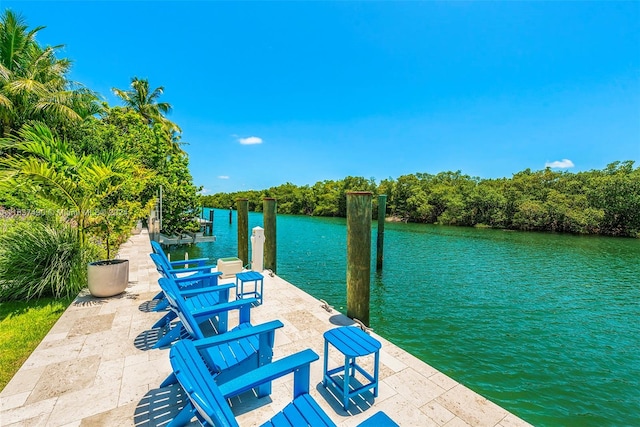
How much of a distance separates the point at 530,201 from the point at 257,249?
4198cm

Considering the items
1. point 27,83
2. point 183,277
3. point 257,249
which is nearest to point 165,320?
point 183,277

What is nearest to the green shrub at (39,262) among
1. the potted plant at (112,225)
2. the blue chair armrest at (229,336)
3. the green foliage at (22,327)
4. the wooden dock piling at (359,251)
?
the green foliage at (22,327)

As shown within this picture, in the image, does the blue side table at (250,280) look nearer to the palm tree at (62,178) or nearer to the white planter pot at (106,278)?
the white planter pot at (106,278)

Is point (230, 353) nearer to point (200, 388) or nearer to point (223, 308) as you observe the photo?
point (223, 308)

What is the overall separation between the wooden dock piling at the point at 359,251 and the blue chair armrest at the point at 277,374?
2.62 metres

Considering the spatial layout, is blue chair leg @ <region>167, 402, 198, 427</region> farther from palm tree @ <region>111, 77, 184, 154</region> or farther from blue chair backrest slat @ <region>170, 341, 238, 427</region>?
palm tree @ <region>111, 77, 184, 154</region>

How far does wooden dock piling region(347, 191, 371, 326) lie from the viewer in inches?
181

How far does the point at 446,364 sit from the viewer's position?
5289mm

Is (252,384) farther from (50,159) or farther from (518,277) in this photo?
(518,277)

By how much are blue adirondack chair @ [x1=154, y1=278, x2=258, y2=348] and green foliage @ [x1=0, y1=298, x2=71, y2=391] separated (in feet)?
4.87

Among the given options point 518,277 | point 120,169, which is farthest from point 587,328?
point 120,169

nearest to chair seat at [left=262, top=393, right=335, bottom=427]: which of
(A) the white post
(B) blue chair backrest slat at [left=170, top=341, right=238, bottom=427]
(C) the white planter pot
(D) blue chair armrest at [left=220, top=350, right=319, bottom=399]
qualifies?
(D) blue chair armrest at [left=220, top=350, right=319, bottom=399]

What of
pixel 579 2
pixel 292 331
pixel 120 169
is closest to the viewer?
pixel 292 331

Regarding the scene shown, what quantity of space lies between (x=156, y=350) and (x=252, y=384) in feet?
7.69
